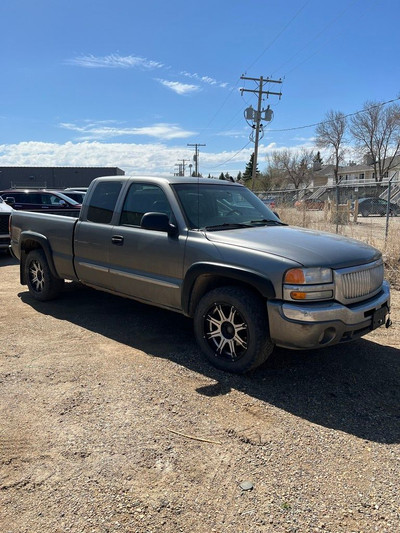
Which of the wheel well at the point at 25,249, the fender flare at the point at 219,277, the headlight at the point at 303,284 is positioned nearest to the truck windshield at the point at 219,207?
the fender flare at the point at 219,277

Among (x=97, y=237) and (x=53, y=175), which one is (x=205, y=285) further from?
(x=53, y=175)

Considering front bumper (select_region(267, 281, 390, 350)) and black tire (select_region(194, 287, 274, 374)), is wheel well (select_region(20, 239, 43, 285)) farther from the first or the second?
front bumper (select_region(267, 281, 390, 350))

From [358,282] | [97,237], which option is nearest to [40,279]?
[97,237]

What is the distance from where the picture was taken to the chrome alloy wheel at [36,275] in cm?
625

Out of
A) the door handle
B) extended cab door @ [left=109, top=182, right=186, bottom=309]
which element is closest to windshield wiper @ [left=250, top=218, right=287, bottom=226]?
extended cab door @ [left=109, top=182, right=186, bottom=309]

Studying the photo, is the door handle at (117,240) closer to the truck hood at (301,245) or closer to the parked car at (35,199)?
the truck hood at (301,245)

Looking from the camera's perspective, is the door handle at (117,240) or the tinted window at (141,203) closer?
the tinted window at (141,203)

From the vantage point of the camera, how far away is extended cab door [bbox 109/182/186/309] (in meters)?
4.31

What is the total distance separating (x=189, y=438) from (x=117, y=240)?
258 centimetres

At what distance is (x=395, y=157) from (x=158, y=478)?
71225 millimetres

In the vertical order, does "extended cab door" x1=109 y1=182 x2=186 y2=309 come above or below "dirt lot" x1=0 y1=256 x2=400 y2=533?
above

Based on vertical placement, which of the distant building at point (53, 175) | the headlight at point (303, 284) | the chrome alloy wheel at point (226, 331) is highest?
the distant building at point (53, 175)

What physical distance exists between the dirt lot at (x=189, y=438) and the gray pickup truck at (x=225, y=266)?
1.59 ft

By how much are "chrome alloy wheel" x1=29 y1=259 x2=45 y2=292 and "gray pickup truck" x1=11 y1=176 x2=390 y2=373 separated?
2.43 ft
